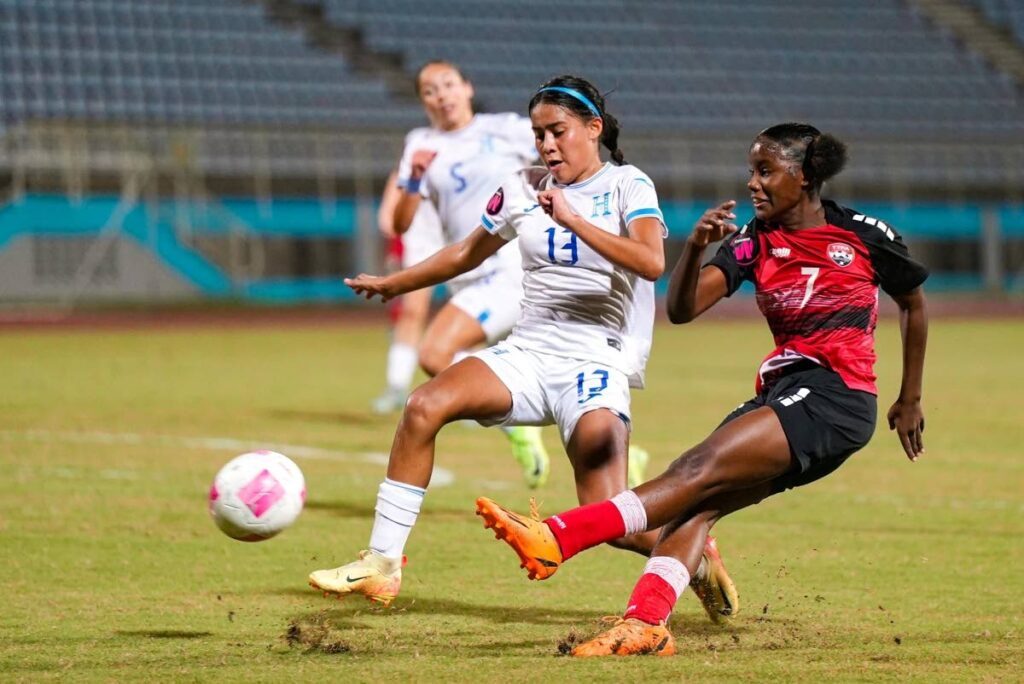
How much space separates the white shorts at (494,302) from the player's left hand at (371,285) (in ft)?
8.84

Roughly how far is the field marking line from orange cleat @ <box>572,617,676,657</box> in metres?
4.95

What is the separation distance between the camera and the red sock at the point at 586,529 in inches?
192

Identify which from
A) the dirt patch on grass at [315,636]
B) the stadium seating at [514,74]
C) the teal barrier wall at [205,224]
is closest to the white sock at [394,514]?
the dirt patch on grass at [315,636]

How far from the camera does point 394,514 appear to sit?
18.0 feet

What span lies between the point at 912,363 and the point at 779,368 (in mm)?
514

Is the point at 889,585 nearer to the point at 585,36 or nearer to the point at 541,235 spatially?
the point at 541,235

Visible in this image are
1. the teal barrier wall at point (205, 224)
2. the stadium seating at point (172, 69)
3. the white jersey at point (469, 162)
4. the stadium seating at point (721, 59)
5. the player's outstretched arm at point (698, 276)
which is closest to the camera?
the player's outstretched arm at point (698, 276)

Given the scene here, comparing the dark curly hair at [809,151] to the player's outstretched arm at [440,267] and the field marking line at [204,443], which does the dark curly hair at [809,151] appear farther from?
the field marking line at [204,443]

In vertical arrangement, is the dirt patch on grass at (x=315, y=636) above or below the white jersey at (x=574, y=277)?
below

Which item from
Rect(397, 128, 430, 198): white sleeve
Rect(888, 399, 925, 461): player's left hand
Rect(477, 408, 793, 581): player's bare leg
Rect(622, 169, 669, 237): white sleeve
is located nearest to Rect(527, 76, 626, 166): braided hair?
Rect(622, 169, 669, 237): white sleeve

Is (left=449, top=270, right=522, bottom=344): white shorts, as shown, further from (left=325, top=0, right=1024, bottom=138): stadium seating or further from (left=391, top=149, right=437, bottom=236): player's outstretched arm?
(left=325, top=0, right=1024, bottom=138): stadium seating

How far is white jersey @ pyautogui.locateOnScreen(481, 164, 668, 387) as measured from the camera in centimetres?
568

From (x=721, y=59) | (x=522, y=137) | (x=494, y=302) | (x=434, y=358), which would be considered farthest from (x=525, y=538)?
(x=721, y=59)

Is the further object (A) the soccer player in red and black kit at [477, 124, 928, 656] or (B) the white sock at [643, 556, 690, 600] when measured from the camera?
(B) the white sock at [643, 556, 690, 600]
